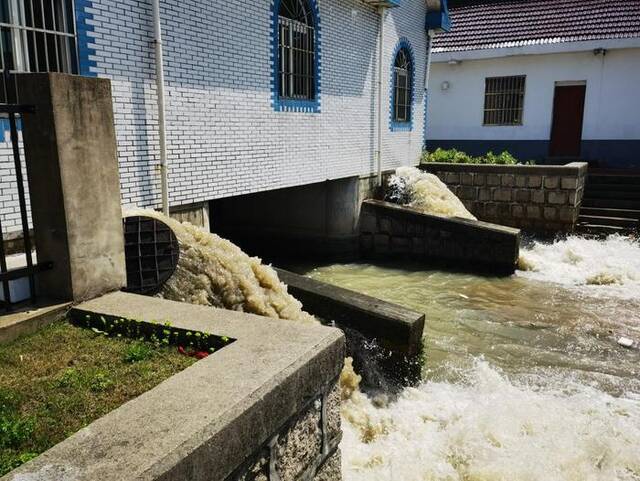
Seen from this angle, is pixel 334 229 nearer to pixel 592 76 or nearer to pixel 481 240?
pixel 481 240

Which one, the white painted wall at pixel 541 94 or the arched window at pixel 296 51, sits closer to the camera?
the arched window at pixel 296 51

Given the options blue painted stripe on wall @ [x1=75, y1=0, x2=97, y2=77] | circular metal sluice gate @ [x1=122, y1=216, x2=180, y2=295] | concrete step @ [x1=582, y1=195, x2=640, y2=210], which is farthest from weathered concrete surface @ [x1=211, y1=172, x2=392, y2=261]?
circular metal sluice gate @ [x1=122, y1=216, x2=180, y2=295]

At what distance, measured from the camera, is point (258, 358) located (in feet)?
9.96

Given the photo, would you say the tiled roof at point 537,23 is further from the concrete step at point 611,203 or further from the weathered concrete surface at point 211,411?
the weathered concrete surface at point 211,411

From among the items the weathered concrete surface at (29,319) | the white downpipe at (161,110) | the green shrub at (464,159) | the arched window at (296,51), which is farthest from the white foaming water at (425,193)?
the weathered concrete surface at (29,319)

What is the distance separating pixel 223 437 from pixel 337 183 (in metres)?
9.53

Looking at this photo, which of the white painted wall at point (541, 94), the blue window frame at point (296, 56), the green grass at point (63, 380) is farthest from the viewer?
the white painted wall at point (541, 94)

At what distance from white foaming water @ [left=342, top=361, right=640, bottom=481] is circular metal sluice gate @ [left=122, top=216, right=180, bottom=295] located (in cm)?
218

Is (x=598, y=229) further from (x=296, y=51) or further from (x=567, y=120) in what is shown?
(x=296, y=51)

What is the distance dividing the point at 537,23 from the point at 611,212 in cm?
692

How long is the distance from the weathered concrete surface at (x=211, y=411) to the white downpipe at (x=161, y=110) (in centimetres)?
335

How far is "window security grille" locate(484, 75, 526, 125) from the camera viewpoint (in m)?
16.9

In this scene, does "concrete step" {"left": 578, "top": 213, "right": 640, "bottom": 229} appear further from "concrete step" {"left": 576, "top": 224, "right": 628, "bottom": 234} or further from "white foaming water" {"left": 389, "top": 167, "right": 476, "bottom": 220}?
"white foaming water" {"left": 389, "top": 167, "right": 476, "bottom": 220}

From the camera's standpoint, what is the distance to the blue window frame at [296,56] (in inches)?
348
